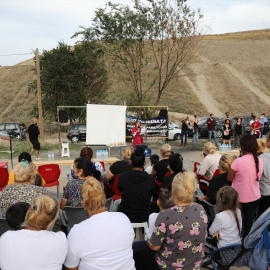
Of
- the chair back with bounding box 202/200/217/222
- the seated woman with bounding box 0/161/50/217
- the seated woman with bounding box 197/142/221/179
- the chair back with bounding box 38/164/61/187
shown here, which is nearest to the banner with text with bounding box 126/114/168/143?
the chair back with bounding box 38/164/61/187

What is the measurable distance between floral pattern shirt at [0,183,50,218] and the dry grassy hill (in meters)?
32.0

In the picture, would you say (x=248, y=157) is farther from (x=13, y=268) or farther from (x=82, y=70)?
(x=82, y=70)

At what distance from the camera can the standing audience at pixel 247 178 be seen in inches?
172

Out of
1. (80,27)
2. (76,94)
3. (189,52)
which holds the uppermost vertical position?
(80,27)

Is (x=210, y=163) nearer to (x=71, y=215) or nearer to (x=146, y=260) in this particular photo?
(x=71, y=215)

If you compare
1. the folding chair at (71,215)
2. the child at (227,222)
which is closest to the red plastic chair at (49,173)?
the folding chair at (71,215)

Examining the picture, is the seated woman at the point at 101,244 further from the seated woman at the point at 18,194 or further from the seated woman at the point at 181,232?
the seated woman at the point at 18,194

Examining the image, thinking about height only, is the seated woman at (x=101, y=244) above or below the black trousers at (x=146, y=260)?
above

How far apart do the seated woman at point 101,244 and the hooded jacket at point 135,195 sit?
4.49 feet

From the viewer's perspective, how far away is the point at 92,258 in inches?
104

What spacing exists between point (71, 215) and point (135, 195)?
865mm

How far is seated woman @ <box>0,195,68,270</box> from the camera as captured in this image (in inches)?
96.5

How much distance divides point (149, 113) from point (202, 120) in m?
4.69

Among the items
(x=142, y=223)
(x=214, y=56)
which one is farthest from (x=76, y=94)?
(x=214, y=56)
